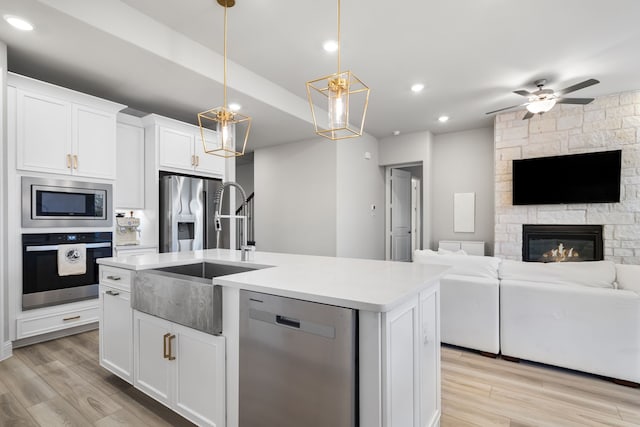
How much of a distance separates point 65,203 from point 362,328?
3.23 meters

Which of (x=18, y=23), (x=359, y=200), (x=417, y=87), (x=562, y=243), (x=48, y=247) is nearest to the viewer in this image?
(x=18, y=23)

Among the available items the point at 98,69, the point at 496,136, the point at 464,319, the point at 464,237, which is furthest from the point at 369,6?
the point at 464,237

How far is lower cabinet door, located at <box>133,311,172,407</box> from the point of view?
1.80 m

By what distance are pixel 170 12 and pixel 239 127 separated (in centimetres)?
228

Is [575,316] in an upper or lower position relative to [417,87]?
lower

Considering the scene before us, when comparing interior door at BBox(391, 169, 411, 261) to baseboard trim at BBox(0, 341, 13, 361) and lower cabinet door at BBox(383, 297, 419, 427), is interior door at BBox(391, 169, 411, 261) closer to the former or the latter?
lower cabinet door at BBox(383, 297, 419, 427)

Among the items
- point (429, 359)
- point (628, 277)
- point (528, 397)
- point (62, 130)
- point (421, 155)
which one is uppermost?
point (421, 155)

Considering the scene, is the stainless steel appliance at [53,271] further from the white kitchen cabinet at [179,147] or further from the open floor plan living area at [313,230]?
the white kitchen cabinet at [179,147]

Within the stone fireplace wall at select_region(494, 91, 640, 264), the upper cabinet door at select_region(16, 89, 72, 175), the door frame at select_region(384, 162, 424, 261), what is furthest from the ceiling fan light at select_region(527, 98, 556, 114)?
the upper cabinet door at select_region(16, 89, 72, 175)

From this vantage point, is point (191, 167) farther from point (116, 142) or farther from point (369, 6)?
point (369, 6)

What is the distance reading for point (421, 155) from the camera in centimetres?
632

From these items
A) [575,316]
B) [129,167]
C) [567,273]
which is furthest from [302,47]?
[575,316]

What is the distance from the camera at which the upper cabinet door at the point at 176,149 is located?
152 inches

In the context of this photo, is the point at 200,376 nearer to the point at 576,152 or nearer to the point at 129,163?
the point at 129,163
